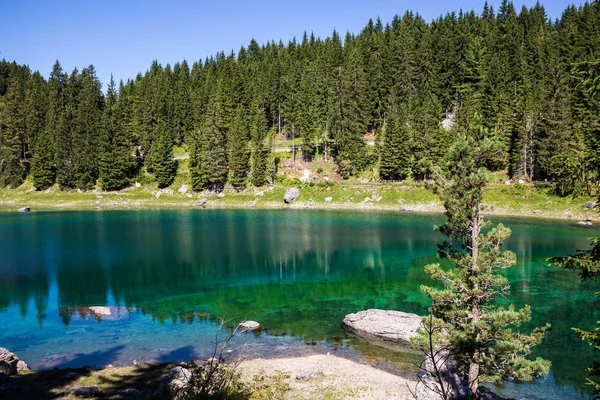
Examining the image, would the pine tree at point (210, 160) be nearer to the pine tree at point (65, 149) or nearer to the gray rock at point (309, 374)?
the pine tree at point (65, 149)

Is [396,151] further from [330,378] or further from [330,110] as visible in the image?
[330,378]

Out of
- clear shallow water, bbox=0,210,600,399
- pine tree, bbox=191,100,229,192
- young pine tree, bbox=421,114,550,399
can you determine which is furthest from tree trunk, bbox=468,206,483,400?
pine tree, bbox=191,100,229,192

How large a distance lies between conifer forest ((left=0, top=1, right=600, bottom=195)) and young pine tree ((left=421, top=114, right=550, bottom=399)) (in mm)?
66866

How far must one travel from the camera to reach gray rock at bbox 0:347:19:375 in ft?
57.0

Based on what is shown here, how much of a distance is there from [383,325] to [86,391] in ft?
51.8

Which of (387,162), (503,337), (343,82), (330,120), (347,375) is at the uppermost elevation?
(343,82)

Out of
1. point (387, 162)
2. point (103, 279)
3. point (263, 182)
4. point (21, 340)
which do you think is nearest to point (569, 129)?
point (387, 162)

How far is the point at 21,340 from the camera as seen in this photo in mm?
23969

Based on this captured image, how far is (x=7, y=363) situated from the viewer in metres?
17.9

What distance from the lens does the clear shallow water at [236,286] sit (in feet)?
75.7

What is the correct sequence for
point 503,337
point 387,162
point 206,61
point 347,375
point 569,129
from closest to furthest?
1. point 503,337
2. point 347,375
3. point 569,129
4. point 387,162
5. point 206,61

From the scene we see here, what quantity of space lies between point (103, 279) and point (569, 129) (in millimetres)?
76607

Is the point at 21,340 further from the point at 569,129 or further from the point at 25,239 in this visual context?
the point at 569,129

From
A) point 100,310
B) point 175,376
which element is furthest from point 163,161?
point 175,376
